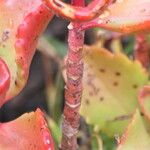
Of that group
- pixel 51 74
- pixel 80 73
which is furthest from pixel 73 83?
pixel 51 74

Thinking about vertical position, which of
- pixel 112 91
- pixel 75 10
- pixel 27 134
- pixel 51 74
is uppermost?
pixel 75 10

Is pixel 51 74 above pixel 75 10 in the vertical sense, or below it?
below

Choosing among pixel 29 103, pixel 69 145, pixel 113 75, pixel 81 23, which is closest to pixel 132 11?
pixel 81 23

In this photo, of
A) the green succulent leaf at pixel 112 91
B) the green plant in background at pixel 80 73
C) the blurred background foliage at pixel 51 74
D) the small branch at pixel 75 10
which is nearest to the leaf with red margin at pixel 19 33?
the green plant in background at pixel 80 73

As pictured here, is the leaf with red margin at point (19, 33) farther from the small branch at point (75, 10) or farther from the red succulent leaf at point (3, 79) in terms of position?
the small branch at point (75, 10)

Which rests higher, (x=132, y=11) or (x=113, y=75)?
(x=132, y=11)

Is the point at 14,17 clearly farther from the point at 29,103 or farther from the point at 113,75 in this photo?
the point at 29,103

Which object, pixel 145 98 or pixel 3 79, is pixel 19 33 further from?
pixel 145 98
